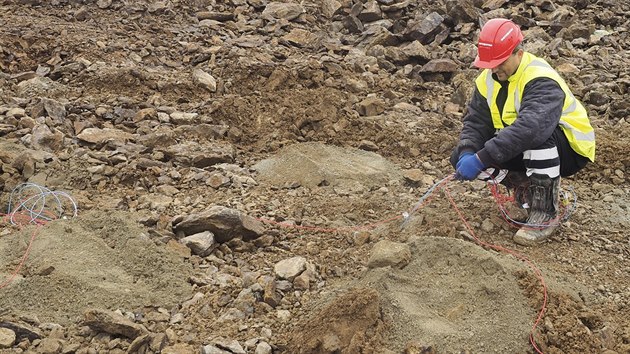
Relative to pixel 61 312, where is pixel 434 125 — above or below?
below

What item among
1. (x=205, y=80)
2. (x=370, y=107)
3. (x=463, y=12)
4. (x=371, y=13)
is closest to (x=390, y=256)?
(x=370, y=107)

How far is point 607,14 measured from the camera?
9.43 meters

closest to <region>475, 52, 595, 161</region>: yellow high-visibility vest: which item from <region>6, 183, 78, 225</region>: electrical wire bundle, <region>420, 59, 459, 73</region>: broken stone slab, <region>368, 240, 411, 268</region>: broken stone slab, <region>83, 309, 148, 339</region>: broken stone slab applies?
<region>368, 240, 411, 268</region>: broken stone slab

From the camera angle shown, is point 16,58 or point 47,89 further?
point 16,58

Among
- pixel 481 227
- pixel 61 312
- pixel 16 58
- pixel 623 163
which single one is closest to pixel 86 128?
pixel 16 58

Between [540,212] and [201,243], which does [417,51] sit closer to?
[540,212]

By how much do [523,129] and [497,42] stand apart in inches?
21.9

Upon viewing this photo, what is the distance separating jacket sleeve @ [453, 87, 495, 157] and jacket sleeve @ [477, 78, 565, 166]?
1.27 ft

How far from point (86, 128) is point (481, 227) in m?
3.62

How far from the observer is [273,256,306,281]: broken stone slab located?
4.10m

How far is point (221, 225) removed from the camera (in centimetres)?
456

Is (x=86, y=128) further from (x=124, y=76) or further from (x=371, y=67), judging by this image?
(x=371, y=67)

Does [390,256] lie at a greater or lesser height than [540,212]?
greater

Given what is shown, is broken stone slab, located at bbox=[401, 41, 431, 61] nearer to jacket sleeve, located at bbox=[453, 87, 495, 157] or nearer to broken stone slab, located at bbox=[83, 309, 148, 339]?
jacket sleeve, located at bbox=[453, 87, 495, 157]
